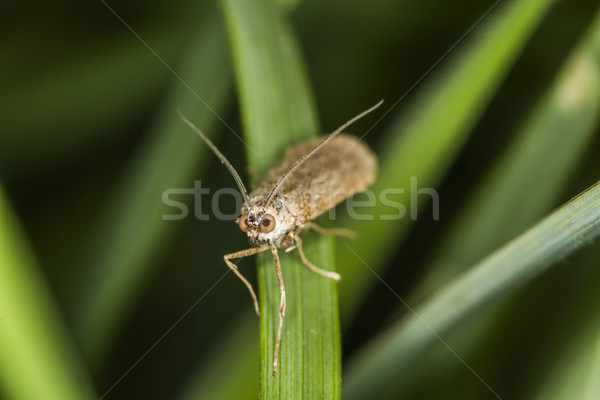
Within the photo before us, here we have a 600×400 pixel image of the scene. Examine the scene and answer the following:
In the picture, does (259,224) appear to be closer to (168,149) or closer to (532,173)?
(168,149)

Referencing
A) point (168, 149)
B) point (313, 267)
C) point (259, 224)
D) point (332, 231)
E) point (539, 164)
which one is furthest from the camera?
point (168, 149)

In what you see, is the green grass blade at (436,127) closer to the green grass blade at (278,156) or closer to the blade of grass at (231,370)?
the green grass blade at (278,156)

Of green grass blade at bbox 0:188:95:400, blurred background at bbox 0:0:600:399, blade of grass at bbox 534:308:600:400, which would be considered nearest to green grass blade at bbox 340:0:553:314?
blurred background at bbox 0:0:600:399

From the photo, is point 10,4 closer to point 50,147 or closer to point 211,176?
point 50,147

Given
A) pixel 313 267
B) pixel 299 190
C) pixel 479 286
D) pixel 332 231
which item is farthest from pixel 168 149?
pixel 479 286

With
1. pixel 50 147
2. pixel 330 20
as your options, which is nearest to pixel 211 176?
pixel 50 147
